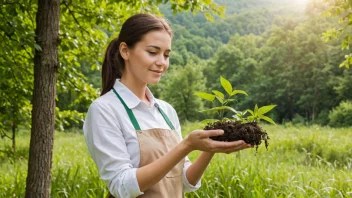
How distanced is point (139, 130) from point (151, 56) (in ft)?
1.13

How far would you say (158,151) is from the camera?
6.35 ft

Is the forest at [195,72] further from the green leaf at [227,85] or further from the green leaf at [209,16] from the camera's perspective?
the green leaf at [227,85]

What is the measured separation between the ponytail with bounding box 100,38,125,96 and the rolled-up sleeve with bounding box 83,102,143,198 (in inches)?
8.7

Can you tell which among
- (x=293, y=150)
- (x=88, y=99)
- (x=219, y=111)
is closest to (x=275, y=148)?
(x=293, y=150)

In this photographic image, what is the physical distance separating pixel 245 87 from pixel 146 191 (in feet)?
153

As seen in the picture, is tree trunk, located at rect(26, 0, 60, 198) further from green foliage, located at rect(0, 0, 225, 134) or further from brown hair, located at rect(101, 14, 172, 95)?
brown hair, located at rect(101, 14, 172, 95)

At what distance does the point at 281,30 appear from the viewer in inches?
1757

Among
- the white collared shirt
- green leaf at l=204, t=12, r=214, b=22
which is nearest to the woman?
the white collared shirt

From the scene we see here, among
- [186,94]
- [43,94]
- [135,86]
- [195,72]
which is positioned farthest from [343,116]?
[135,86]

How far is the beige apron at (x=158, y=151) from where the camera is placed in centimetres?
189

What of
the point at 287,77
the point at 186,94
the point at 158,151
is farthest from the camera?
the point at 287,77

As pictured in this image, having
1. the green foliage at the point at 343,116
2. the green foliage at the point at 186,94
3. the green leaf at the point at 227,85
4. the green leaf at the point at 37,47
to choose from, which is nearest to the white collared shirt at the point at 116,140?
the green leaf at the point at 227,85

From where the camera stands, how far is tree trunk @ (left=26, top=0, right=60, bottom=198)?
389 centimetres

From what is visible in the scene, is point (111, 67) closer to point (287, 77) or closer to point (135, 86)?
point (135, 86)
